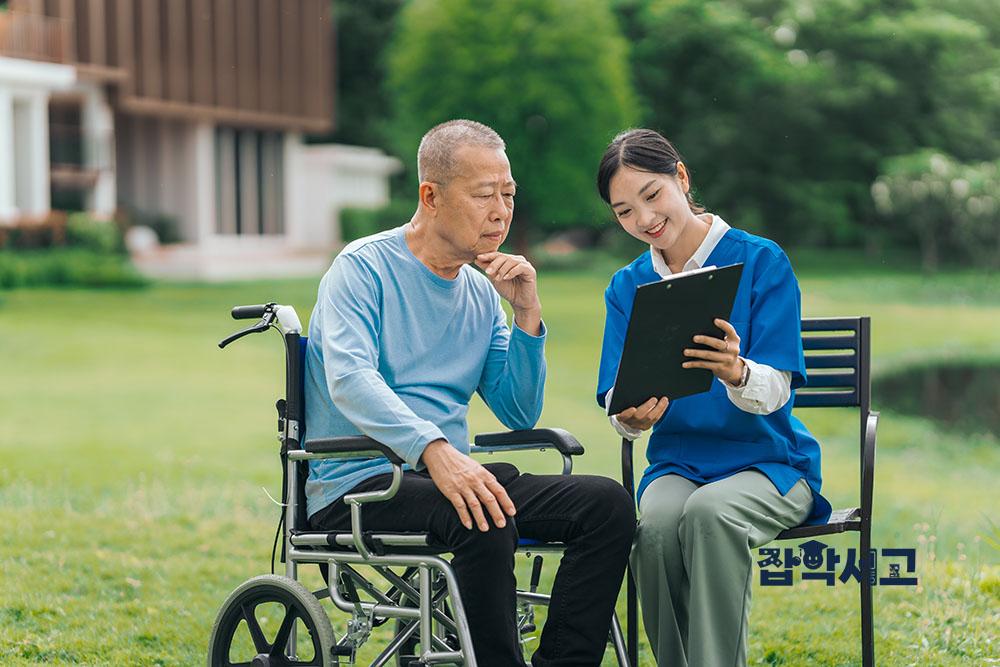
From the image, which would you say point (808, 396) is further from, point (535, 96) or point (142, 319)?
point (535, 96)

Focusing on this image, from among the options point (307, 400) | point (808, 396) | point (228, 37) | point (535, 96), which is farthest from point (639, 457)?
point (535, 96)

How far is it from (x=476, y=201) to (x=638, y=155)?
393 mm

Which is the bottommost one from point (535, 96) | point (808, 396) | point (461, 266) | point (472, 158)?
point (808, 396)

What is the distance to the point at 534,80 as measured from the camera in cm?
2847

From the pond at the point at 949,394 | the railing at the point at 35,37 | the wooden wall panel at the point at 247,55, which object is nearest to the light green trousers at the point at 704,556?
the pond at the point at 949,394

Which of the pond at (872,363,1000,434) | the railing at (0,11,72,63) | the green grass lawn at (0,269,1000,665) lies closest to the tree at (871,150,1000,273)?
the green grass lawn at (0,269,1000,665)

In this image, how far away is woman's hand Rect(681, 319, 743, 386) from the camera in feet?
9.04

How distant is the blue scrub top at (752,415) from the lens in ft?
9.68

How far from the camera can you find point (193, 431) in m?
10.4

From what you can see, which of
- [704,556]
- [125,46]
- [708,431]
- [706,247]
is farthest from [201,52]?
[704,556]

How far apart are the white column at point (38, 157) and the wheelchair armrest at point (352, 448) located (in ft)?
61.8

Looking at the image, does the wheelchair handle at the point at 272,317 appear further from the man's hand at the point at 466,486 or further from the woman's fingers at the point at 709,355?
the woman's fingers at the point at 709,355

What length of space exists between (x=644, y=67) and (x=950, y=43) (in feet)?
26.2

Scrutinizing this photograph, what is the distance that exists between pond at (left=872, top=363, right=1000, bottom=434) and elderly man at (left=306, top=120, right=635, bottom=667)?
1094cm
